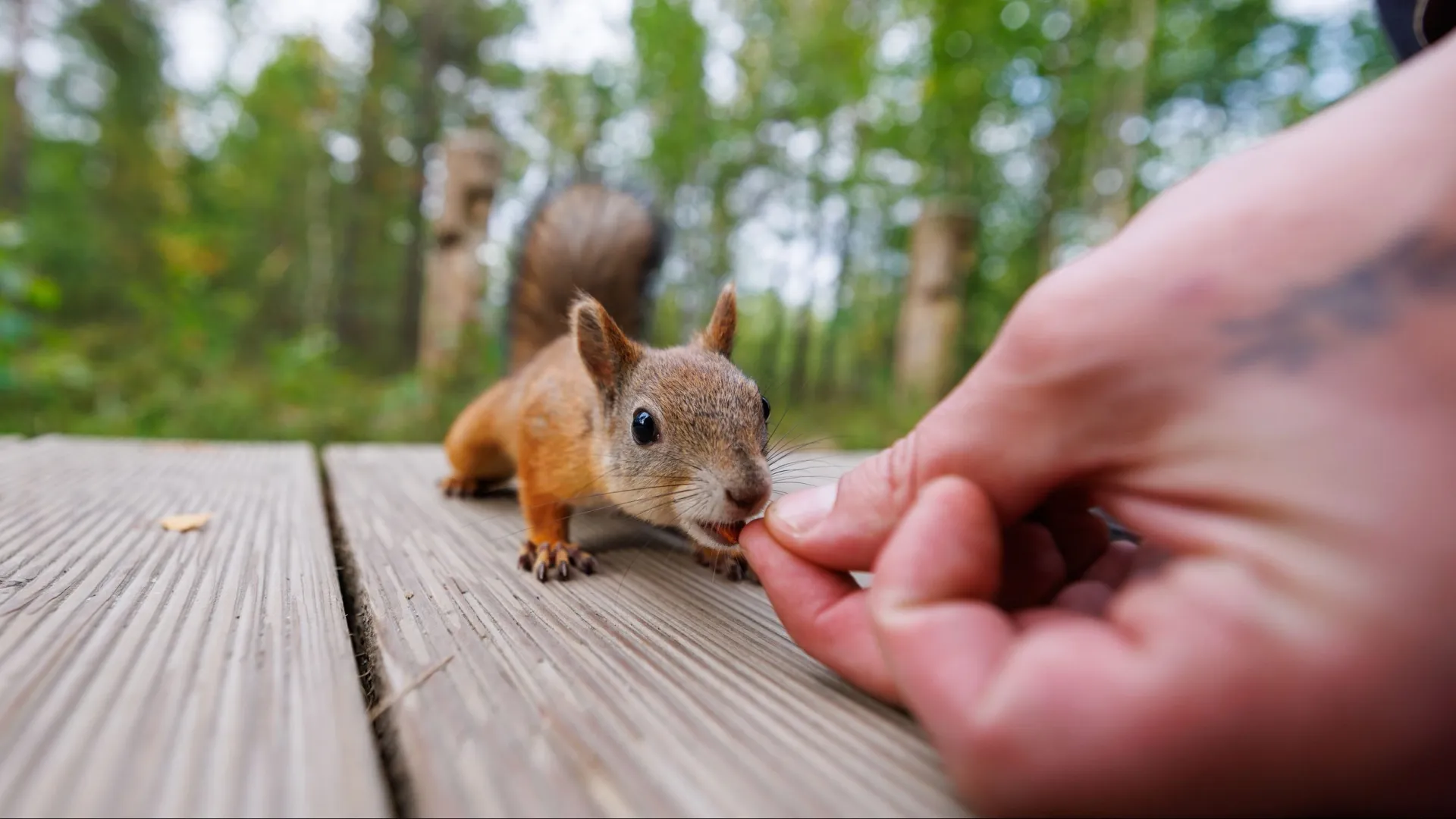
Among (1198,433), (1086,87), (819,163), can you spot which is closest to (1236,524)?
(1198,433)

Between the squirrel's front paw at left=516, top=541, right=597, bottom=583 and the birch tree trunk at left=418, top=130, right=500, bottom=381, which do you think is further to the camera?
the birch tree trunk at left=418, top=130, right=500, bottom=381

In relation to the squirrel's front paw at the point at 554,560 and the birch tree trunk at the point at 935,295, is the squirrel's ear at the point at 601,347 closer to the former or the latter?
the squirrel's front paw at the point at 554,560

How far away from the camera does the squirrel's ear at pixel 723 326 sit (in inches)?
63.1

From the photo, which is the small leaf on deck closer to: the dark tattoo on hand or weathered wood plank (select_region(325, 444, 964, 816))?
weathered wood plank (select_region(325, 444, 964, 816))

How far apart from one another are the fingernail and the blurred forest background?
1.68m

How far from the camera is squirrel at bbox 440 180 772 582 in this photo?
1.14m

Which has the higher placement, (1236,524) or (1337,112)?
(1337,112)

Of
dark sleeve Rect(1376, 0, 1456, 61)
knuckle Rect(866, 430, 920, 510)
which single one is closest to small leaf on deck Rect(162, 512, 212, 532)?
knuckle Rect(866, 430, 920, 510)

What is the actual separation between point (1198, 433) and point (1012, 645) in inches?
8.0

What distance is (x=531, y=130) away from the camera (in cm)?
1395

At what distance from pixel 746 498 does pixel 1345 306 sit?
78 centimetres

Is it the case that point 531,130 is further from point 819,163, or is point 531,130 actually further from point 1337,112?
point 1337,112

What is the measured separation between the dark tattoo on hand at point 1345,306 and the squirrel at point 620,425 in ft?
2.44

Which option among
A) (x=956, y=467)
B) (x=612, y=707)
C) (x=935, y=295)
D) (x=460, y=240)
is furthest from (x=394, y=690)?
(x=935, y=295)
